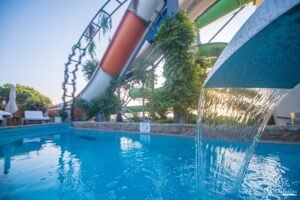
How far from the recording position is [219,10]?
43.9ft

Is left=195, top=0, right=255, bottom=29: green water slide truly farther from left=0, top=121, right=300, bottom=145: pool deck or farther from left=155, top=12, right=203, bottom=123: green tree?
left=0, top=121, right=300, bottom=145: pool deck

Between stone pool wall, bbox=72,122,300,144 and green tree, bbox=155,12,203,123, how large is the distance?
848mm

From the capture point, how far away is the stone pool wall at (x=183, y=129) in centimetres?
568

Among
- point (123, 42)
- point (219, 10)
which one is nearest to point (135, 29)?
point (123, 42)

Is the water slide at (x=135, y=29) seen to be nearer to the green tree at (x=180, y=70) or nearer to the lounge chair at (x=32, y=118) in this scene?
the green tree at (x=180, y=70)

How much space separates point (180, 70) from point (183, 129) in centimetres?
318

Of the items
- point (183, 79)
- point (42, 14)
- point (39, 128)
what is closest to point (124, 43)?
point (42, 14)

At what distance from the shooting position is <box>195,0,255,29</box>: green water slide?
12742 mm

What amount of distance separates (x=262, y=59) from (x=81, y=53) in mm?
17717

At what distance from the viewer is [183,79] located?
8.78 meters

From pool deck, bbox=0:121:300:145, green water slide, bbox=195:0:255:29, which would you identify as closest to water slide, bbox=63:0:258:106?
green water slide, bbox=195:0:255:29

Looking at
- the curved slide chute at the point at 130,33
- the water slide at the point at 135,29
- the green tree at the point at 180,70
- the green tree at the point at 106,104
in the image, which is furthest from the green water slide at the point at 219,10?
the green tree at the point at 106,104

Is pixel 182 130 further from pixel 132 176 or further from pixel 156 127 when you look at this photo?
pixel 132 176

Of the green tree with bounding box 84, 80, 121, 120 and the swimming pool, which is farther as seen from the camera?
the green tree with bounding box 84, 80, 121, 120
